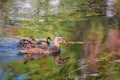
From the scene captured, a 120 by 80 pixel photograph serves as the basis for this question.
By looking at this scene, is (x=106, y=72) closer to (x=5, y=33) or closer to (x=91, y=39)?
(x=91, y=39)

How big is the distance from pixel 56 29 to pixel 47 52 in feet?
0.39

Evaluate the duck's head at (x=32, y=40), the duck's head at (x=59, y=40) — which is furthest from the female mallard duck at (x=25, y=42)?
the duck's head at (x=59, y=40)

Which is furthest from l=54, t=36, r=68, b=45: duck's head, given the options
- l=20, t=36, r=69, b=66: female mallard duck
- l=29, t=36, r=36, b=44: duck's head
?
l=29, t=36, r=36, b=44: duck's head

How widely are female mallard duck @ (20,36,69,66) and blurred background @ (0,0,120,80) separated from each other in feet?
0.07

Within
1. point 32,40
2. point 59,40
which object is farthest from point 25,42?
point 59,40

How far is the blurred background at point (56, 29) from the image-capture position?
3.95 ft

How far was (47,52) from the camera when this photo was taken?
4.08 ft

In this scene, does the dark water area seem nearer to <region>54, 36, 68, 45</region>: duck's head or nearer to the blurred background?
the blurred background

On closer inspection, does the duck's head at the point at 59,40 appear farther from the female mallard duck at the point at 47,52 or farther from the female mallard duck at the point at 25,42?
the female mallard duck at the point at 25,42

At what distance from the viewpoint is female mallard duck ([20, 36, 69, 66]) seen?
4.02ft

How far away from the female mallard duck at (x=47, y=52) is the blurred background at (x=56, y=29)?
0.02 m

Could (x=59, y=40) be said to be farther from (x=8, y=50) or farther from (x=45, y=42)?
(x=8, y=50)

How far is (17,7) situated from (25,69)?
0.99ft

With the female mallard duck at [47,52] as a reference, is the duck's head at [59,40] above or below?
above
